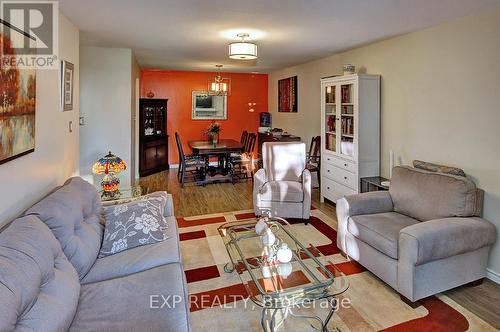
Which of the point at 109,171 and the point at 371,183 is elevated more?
the point at 109,171

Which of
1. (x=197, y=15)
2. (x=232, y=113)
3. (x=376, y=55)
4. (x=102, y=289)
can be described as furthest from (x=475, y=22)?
(x=232, y=113)

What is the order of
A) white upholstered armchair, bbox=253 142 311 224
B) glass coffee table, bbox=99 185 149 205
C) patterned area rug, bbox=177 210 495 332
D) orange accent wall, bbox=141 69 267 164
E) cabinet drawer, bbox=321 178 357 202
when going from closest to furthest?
patterned area rug, bbox=177 210 495 332, glass coffee table, bbox=99 185 149 205, white upholstered armchair, bbox=253 142 311 224, cabinet drawer, bbox=321 178 357 202, orange accent wall, bbox=141 69 267 164

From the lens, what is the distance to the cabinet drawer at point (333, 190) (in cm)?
451

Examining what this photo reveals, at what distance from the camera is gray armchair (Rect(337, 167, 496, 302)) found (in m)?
2.33

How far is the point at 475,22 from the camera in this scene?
2932 millimetres

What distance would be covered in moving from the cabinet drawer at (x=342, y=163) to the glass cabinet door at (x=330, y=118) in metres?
0.14

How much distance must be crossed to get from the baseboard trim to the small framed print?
422 cm

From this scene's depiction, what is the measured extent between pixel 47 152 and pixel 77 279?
4.51 feet

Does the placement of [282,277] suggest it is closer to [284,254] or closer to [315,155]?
[284,254]

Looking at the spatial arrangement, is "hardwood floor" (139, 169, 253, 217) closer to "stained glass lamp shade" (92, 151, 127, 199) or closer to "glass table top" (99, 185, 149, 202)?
"glass table top" (99, 185, 149, 202)

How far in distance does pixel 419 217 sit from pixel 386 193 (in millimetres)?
436

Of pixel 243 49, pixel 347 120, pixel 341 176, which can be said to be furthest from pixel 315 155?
pixel 243 49

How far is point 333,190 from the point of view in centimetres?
482

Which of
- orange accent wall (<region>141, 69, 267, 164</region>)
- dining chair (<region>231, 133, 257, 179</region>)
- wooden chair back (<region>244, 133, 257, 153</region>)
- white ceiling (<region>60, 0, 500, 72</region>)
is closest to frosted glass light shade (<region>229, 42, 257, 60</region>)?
white ceiling (<region>60, 0, 500, 72</region>)
